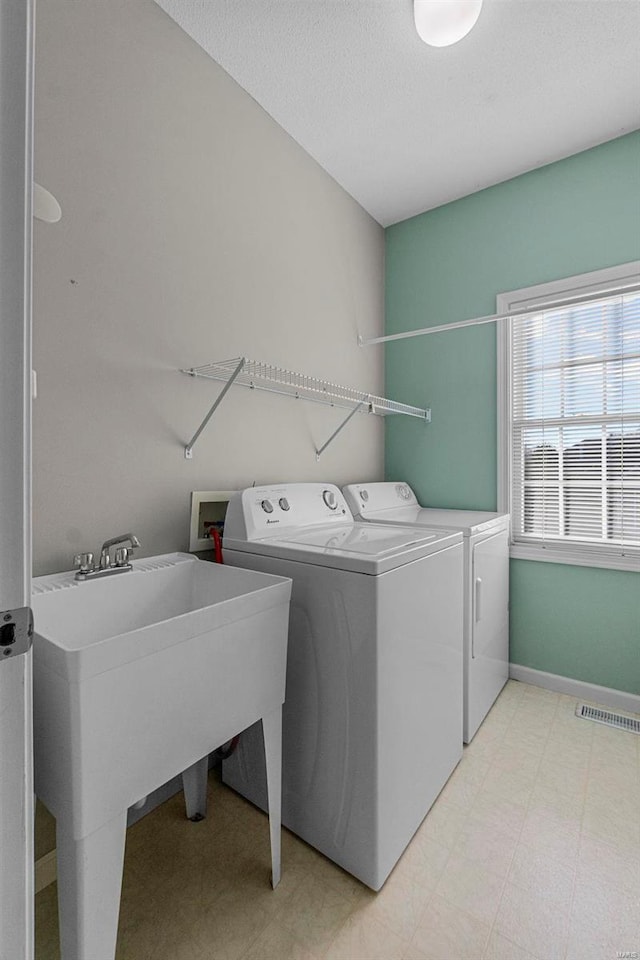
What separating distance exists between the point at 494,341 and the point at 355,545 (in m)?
1.75

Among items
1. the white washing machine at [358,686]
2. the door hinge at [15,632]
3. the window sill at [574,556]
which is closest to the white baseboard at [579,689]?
the window sill at [574,556]

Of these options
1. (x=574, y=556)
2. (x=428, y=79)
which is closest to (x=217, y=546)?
(x=574, y=556)

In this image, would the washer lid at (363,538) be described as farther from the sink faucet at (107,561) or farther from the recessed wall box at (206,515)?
the sink faucet at (107,561)

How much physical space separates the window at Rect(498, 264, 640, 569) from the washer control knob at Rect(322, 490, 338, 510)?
110cm

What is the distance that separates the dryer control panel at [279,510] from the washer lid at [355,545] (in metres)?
0.03

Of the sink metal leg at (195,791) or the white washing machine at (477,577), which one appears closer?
the sink metal leg at (195,791)

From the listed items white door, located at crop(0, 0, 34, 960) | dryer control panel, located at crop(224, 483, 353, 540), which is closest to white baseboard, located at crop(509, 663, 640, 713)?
dryer control panel, located at crop(224, 483, 353, 540)

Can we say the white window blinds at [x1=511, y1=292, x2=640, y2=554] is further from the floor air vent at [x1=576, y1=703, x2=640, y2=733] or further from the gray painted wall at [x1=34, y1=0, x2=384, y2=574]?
the gray painted wall at [x1=34, y1=0, x2=384, y2=574]

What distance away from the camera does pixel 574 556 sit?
2316 mm

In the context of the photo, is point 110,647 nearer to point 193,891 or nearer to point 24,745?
point 24,745

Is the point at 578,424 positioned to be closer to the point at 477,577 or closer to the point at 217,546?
the point at 477,577

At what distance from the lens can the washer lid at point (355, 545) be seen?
1.27m

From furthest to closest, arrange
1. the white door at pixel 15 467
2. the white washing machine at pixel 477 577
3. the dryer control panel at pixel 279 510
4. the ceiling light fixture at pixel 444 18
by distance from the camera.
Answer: the white washing machine at pixel 477 577 < the dryer control panel at pixel 279 510 < the ceiling light fixture at pixel 444 18 < the white door at pixel 15 467

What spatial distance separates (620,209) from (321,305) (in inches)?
61.1
